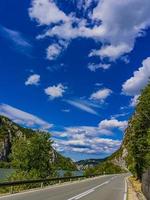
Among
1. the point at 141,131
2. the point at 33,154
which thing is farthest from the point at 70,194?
the point at 33,154

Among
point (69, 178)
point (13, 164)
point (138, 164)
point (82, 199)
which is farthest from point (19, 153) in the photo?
point (82, 199)

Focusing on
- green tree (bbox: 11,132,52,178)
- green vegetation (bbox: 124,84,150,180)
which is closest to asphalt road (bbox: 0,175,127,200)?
green vegetation (bbox: 124,84,150,180)

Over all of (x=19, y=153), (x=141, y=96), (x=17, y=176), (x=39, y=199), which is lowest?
(x=39, y=199)

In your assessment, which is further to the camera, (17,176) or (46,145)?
(46,145)

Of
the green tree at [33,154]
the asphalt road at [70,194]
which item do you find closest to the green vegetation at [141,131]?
the green tree at [33,154]

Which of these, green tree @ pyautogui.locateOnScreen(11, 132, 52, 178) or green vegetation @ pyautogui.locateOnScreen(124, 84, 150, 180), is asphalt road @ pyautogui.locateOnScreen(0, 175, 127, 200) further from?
green tree @ pyautogui.locateOnScreen(11, 132, 52, 178)

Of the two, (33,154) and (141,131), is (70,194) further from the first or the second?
(33,154)

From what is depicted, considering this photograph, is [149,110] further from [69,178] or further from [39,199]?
[39,199]

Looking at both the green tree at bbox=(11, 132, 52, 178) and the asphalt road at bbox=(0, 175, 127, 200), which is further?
the green tree at bbox=(11, 132, 52, 178)

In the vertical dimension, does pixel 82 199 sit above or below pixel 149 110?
below

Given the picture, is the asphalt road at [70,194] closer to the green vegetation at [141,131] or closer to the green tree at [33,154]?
the green vegetation at [141,131]

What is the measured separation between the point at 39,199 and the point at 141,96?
113 ft

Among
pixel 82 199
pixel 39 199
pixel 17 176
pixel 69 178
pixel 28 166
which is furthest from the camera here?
pixel 28 166

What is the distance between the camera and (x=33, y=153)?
6488cm
